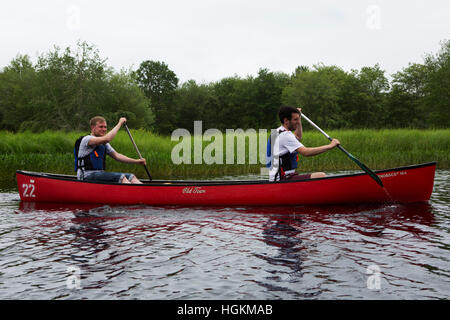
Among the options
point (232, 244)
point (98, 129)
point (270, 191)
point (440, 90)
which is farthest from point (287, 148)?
point (440, 90)

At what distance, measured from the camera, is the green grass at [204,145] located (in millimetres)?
12594

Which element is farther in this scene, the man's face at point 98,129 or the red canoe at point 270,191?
the man's face at point 98,129

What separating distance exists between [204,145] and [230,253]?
11383 millimetres

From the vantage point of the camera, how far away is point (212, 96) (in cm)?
6388

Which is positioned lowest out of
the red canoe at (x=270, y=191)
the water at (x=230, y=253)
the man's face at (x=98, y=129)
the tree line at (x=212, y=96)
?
the water at (x=230, y=253)

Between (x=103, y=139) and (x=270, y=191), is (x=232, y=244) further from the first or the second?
(x=103, y=139)

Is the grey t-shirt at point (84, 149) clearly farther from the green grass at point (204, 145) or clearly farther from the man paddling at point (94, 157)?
the green grass at point (204, 145)

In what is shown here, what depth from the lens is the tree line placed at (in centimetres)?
3033

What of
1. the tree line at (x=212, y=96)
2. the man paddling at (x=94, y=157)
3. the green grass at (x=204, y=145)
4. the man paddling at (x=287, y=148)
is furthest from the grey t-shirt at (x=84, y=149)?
the tree line at (x=212, y=96)

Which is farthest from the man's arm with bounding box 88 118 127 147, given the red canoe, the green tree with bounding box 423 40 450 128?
the green tree with bounding box 423 40 450 128

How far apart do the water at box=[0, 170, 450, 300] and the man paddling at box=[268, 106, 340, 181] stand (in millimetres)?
609

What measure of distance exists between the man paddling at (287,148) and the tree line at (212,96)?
25.4 meters

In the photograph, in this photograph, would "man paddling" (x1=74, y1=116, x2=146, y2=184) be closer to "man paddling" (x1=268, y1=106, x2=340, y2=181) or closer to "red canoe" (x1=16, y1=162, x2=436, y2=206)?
"red canoe" (x1=16, y1=162, x2=436, y2=206)
